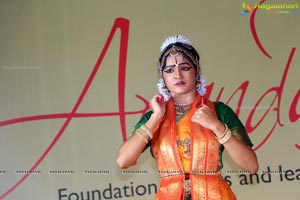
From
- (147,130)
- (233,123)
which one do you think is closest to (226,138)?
(233,123)

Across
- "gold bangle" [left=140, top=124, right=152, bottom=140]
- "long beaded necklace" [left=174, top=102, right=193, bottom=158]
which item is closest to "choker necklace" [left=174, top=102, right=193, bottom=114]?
"long beaded necklace" [left=174, top=102, right=193, bottom=158]

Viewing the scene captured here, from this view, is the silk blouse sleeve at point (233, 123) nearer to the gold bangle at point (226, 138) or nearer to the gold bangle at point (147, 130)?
the gold bangle at point (226, 138)

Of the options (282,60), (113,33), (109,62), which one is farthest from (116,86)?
(282,60)

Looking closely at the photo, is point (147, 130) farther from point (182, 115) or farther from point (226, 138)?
point (226, 138)

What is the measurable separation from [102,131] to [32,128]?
18.0 inches

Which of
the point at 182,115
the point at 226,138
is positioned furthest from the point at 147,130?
the point at 226,138

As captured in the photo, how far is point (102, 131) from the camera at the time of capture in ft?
9.71

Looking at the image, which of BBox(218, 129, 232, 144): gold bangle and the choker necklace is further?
the choker necklace

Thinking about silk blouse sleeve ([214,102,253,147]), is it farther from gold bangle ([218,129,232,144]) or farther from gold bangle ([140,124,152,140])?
gold bangle ([140,124,152,140])

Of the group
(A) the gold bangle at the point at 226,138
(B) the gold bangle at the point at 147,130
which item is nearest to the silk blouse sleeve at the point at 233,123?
(A) the gold bangle at the point at 226,138

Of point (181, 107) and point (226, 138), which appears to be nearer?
point (226, 138)

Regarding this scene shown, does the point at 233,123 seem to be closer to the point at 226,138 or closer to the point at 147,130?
the point at 226,138

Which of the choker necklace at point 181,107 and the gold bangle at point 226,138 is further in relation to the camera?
the choker necklace at point 181,107

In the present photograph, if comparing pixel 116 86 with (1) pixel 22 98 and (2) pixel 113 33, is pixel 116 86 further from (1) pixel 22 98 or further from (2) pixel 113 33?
(1) pixel 22 98
